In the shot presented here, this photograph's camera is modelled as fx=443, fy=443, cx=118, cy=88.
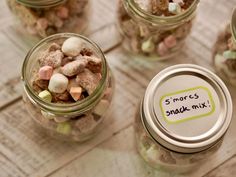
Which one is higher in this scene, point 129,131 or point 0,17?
point 0,17

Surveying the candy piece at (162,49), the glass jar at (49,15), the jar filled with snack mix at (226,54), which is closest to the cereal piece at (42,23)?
the glass jar at (49,15)

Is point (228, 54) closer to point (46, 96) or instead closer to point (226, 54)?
point (226, 54)

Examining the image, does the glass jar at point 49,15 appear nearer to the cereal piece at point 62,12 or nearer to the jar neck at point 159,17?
the cereal piece at point 62,12

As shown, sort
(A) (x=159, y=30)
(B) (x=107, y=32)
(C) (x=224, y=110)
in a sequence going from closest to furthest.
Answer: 1. (C) (x=224, y=110)
2. (A) (x=159, y=30)
3. (B) (x=107, y=32)

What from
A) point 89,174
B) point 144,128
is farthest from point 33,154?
point 144,128

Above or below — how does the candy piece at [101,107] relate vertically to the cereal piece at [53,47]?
below

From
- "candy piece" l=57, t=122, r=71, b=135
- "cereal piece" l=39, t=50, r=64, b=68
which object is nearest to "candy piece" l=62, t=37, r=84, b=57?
"cereal piece" l=39, t=50, r=64, b=68

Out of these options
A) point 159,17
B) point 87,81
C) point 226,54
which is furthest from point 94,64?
point 226,54

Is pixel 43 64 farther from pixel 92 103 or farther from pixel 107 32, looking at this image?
pixel 107 32
